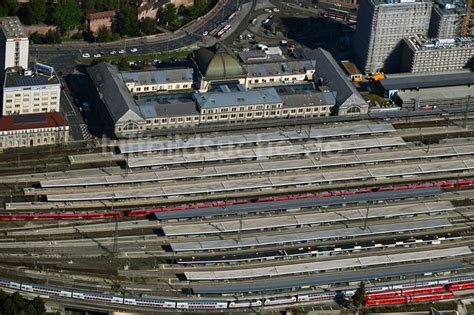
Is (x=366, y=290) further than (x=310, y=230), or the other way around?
(x=310, y=230)

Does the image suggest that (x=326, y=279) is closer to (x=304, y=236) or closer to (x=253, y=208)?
(x=304, y=236)

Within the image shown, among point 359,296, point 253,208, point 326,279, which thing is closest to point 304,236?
point 253,208

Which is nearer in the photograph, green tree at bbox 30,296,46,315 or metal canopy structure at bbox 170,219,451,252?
green tree at bbox 30,296,46,315

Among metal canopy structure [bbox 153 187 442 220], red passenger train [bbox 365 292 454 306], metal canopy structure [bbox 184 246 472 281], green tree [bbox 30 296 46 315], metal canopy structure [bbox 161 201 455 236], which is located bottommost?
red passenger train [bbox 365 292 454 306]

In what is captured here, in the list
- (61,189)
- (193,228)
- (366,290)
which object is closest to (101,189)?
(61,189)

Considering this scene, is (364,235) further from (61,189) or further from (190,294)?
(61,189)

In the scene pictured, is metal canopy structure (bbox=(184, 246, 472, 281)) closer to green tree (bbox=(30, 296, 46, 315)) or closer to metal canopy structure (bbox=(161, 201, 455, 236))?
metal canopy structure (bbox=(161, 201, 455, 236))

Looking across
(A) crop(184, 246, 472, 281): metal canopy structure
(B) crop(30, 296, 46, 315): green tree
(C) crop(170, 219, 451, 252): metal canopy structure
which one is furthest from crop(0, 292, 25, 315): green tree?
(C) crop(170, 219, 451, 252): metal canopy structure
